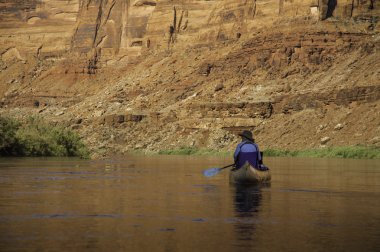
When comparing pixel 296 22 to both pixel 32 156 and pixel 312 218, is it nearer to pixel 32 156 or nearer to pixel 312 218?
pixel 32 156

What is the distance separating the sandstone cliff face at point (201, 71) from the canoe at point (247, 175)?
4959 cm

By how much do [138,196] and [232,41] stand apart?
99615 mm

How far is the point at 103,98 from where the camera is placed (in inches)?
4998

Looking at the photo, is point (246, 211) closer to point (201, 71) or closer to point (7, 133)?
point (7, 133)

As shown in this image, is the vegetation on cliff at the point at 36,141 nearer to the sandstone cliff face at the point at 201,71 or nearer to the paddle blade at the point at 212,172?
the paddle blade at the point at 212,172

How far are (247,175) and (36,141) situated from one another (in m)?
30.2

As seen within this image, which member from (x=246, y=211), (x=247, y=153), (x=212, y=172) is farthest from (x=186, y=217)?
(x=212, y=172)

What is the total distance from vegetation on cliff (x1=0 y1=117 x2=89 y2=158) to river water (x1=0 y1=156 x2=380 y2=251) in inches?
947

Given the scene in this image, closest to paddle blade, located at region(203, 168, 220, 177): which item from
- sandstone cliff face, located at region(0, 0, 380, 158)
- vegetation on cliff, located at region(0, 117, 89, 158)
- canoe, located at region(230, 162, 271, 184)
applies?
canoe, located at region(230, 162, 271, 184)

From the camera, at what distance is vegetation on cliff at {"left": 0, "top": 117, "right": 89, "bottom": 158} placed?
2004 inches

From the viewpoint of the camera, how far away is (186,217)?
17.0 meters

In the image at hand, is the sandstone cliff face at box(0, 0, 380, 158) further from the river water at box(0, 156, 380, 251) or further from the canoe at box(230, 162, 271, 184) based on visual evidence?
the river water at box(0, 156, 380, 251)

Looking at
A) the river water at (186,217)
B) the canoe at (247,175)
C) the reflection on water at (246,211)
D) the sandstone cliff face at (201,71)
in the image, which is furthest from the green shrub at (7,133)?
the sandstone cliff face at (201,71)

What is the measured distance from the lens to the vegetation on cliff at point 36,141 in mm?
50906
